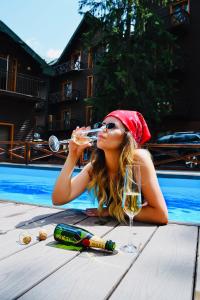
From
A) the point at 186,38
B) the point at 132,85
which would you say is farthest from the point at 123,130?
the point at 186,38

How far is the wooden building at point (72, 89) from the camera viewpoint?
1019 inches

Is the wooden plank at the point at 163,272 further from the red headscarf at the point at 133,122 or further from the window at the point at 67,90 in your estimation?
the window at the point at 67,90

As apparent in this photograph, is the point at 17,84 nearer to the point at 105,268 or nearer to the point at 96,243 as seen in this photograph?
the point at 96,243

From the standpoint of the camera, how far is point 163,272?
50.8 inches

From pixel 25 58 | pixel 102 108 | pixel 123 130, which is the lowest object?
pixel 123 130

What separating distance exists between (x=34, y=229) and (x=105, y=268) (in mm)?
743

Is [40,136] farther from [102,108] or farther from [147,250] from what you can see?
[147,250]

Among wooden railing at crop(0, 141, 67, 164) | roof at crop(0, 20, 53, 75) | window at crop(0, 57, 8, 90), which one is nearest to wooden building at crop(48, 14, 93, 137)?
roof at crop(0, 20, 53, 75)

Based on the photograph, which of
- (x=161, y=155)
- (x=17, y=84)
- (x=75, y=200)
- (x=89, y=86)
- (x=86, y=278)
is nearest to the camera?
(x=86, y=278)

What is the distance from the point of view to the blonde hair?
88.4 inches

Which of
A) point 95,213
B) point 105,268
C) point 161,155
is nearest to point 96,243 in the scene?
point 105,268

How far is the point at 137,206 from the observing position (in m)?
1.52

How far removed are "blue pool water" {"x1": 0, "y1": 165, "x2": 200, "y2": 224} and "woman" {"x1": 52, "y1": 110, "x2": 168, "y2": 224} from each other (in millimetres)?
2444

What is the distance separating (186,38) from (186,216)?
55.6 feet
